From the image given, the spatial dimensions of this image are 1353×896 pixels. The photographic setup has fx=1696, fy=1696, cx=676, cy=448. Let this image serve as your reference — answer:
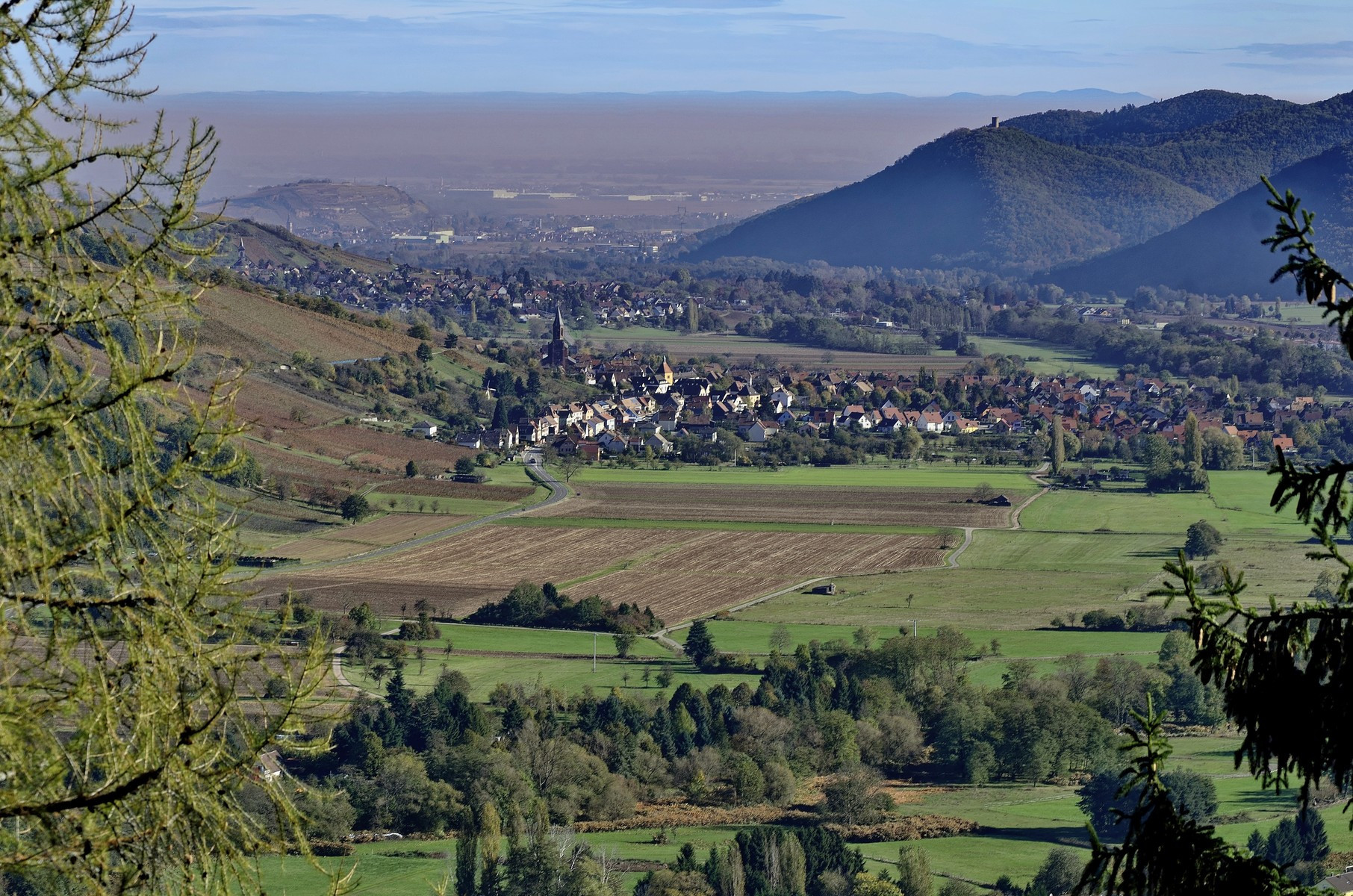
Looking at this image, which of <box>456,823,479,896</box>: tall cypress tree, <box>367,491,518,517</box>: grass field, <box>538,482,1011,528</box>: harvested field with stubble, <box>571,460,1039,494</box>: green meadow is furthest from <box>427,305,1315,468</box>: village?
<box>456,823,479,896</box>: tall cypress tree

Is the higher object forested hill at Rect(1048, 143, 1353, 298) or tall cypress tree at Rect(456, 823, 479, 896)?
forested hill at Rect(1048, 143, 1353, 298)

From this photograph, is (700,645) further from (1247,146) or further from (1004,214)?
(1247,146)

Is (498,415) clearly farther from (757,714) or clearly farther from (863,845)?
(863,845)

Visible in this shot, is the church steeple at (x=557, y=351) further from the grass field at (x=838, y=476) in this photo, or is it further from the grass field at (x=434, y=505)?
the grass field at (x=434, y=505)

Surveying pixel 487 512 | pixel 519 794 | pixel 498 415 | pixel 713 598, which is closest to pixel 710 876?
pixel 519 794

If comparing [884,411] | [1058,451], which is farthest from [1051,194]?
[1058,451]

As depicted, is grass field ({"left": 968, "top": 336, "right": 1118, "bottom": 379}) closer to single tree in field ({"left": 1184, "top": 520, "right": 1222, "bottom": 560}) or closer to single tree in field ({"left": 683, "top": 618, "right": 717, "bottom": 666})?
single tree in field ({"left": 1184, "top": 520, "right": 1222, "bottom": 560})
